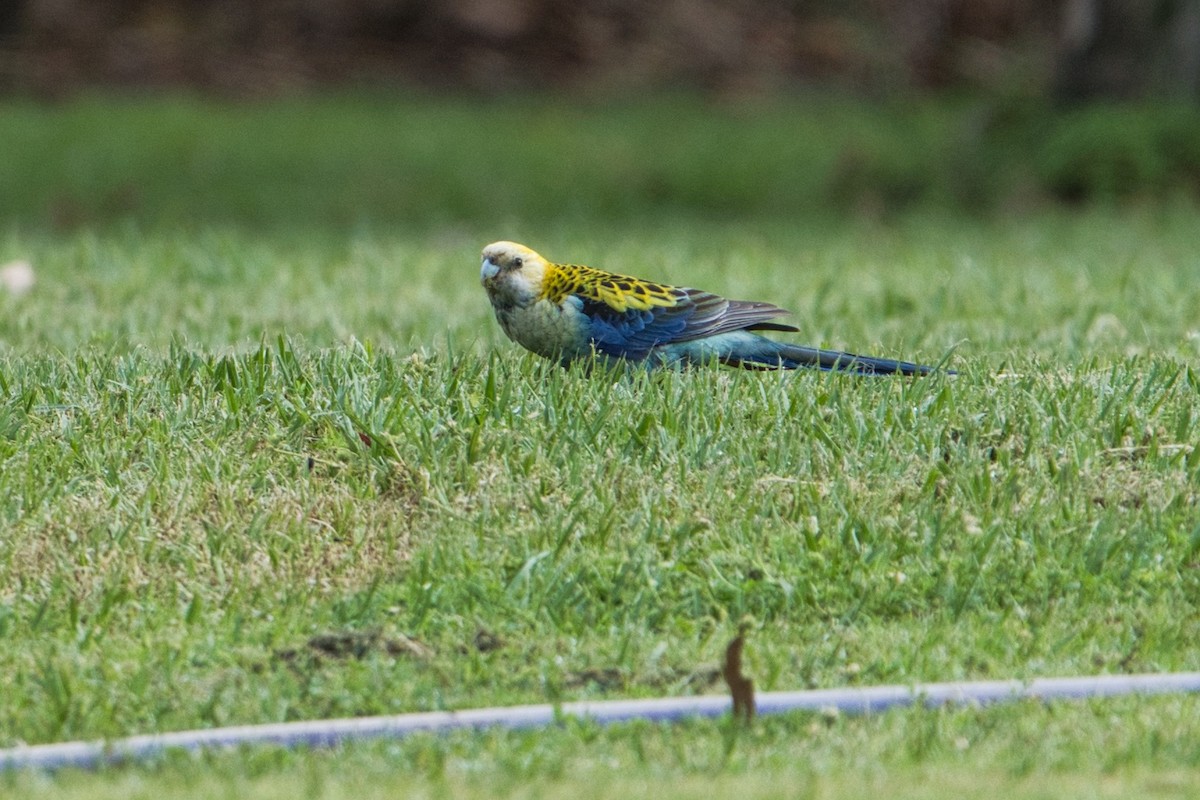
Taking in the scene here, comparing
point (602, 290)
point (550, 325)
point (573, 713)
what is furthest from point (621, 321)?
point (573, 713)

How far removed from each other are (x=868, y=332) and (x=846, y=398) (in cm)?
207

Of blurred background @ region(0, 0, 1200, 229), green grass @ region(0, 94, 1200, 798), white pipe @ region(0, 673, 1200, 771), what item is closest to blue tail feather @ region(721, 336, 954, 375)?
green grass @ region(0, 94, 1200, 798)

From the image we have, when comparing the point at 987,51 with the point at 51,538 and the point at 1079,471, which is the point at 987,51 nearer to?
the point at 1079,471

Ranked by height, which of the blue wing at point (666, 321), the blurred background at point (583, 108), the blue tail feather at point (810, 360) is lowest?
the blue tail feather at point (810, 360)

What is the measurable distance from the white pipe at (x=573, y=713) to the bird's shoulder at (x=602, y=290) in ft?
6.02

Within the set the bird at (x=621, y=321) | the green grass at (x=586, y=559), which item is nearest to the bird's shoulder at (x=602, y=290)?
the bird at (x=621, y=321)

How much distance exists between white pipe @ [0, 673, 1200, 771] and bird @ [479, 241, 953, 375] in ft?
5.28

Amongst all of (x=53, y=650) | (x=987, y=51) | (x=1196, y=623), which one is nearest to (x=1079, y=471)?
(x=1196, y=623)

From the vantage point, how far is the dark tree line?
17.2 m

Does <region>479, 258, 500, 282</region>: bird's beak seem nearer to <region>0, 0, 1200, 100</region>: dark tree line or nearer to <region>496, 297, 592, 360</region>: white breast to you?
<region>496, 297, 592, 360</region>: white breast

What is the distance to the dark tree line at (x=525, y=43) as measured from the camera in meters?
17.2

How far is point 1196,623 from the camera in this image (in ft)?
14.6

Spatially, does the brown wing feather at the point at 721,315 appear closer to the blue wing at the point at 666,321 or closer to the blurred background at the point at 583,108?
the blue wing at the point at 666,321

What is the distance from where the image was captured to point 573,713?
3971 millimetres
